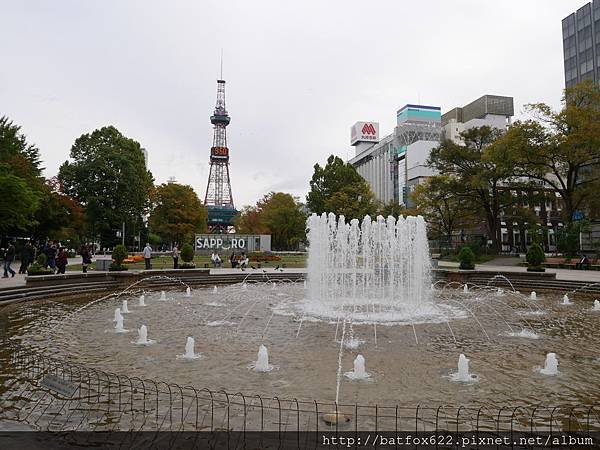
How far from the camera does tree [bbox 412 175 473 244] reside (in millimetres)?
43969

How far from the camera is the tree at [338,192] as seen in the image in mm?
51000

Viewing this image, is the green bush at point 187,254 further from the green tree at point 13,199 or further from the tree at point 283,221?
the tree at point 283,221

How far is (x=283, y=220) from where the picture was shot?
197 feet

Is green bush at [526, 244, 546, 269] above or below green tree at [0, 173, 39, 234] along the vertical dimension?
below

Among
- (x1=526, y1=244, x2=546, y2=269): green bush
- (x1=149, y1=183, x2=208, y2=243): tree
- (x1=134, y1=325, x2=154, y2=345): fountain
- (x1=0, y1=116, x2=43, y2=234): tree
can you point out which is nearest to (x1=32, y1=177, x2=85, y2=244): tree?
(x1=0, y1=116, x2=43, y2=234): tree

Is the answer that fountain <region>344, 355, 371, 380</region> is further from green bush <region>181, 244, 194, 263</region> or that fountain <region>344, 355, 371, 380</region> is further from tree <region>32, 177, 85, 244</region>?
tree <region>32, 177, 85, 244</region>

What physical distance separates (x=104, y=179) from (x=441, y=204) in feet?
125

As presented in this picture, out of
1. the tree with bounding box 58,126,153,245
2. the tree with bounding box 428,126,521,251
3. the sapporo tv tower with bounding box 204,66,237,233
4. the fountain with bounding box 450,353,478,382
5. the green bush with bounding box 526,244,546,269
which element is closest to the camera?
the fountain with bounding box 450,353,478,382

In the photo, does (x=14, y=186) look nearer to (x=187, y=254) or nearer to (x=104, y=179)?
(x=187, y=254)

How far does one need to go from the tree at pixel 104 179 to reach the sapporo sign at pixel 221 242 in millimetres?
10188

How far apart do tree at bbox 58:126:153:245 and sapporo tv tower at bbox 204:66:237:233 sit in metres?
44.6

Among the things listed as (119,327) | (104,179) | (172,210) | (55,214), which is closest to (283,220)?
(172,210)

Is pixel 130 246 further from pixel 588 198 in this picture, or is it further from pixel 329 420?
pixel 329 420

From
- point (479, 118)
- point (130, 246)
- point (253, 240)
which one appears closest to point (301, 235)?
point (253, 240)
